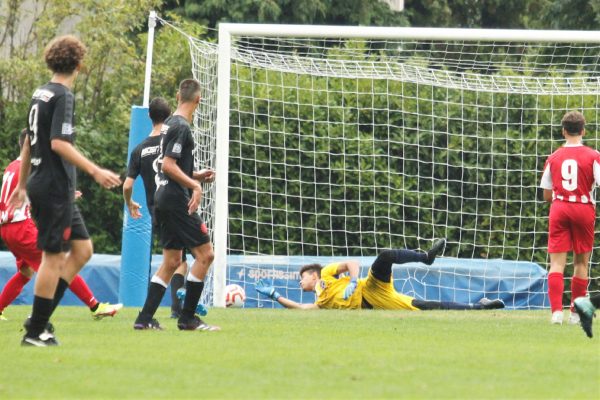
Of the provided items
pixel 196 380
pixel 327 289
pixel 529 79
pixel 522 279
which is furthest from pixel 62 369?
pixel 529 79

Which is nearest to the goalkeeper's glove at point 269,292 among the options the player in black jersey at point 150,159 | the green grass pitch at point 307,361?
the player in black jersey at point 150,159

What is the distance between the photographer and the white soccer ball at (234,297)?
14078 millimetres

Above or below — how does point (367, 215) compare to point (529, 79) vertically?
below

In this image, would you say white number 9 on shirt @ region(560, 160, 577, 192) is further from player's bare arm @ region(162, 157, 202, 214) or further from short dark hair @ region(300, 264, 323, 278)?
short dark hair @ region(300, 264, 323, 278)

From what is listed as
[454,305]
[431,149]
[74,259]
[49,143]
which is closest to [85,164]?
[49,143]

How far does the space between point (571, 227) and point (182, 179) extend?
3684 millimetres

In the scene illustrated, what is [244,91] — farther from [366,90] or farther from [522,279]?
[522,279]

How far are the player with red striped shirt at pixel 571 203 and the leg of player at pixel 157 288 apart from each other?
3.46m

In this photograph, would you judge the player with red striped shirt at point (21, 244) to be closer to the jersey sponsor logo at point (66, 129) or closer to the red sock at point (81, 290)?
the red sock at point (81, 290)

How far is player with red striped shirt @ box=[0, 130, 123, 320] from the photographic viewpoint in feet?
36.0

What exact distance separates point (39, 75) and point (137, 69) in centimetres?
160

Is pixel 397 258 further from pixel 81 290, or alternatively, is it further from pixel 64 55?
pixel 64 55

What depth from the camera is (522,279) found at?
15.4 meters

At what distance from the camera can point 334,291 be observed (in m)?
13.8
